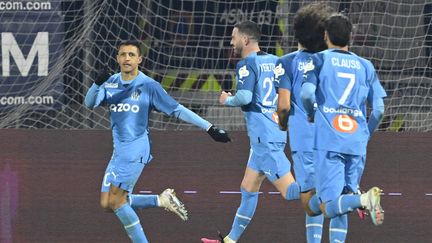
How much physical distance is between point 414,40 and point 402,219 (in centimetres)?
185

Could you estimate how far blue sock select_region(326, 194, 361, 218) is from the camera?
8391mm

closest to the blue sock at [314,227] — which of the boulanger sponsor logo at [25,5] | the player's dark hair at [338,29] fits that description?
the player's dark hair at [338,29]

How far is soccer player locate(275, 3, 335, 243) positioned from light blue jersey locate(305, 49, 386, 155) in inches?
17.4

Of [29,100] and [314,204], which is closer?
[314,204]

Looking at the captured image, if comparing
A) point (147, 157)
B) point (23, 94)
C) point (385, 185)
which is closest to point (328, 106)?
point (147, 157)

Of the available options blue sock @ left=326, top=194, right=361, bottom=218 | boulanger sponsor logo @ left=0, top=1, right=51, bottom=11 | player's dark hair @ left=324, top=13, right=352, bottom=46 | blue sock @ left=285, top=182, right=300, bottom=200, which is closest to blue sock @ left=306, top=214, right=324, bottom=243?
blue sock @ left=285, top=182, right=300, bottom=200

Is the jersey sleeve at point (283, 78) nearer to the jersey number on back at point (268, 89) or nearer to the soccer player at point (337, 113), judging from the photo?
the soccer player at point (337, 113)

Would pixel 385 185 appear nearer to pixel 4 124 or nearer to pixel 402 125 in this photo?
pixel 402 125

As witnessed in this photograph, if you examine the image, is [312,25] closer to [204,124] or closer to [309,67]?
[309,67]

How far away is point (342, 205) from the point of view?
8438 mm

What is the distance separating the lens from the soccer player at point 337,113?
8484mm

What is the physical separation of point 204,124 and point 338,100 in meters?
2.03

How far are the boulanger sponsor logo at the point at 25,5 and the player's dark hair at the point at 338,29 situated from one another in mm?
4006

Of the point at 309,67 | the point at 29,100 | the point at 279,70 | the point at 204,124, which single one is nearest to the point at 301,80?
the point at 279,70
